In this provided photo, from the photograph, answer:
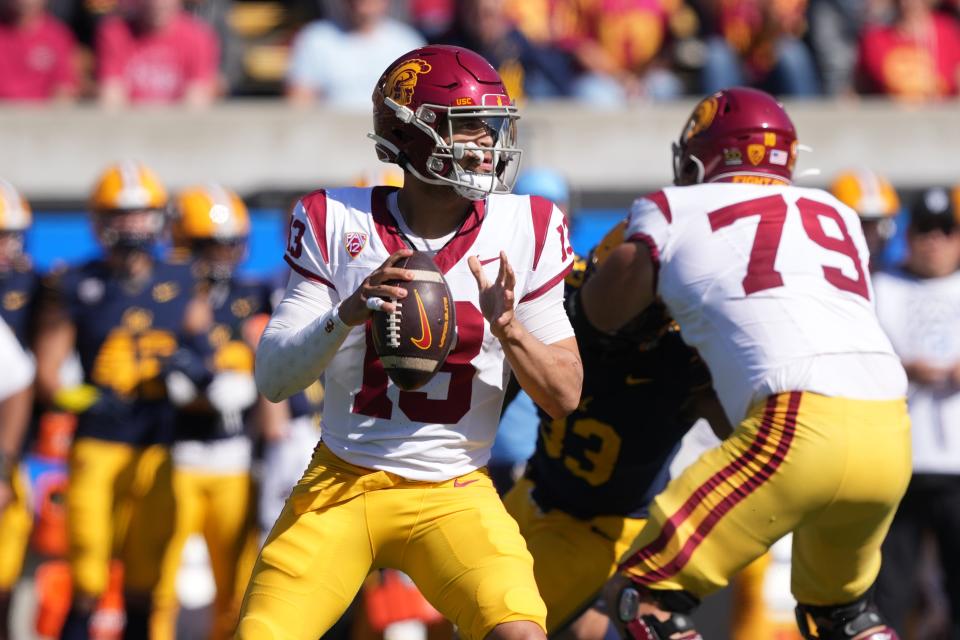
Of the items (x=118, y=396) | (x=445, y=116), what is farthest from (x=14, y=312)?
(x=445, y=116)

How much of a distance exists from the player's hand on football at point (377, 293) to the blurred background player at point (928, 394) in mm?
3501

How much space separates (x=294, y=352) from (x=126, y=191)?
11.7ft

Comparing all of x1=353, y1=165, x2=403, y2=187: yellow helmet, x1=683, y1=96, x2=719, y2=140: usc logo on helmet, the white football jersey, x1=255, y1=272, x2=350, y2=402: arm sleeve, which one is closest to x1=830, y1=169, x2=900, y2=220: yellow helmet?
the white football jersey

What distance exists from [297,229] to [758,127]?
4.57 feet

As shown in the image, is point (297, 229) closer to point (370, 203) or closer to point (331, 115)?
point (370, 203)

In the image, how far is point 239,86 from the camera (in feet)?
31.1

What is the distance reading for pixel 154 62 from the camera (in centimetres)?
859

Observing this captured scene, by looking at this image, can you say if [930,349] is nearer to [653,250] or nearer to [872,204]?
[872,204]

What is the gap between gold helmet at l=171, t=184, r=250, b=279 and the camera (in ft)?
22.5

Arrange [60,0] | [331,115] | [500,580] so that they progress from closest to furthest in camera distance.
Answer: [500,580] < [331,115] < [60,0]

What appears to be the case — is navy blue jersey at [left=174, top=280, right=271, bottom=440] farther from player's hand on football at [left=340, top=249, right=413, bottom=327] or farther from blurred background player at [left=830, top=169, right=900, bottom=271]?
player's hand on football at [left=340, top=249, right=413, bottom=327]

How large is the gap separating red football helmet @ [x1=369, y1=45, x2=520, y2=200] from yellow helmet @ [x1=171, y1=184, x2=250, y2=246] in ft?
10.4

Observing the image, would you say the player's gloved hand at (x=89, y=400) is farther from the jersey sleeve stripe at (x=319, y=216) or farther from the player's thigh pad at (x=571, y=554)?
the jersey sleeve stripe at (x=319, y=216)

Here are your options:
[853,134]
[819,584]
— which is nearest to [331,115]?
[853,134]
